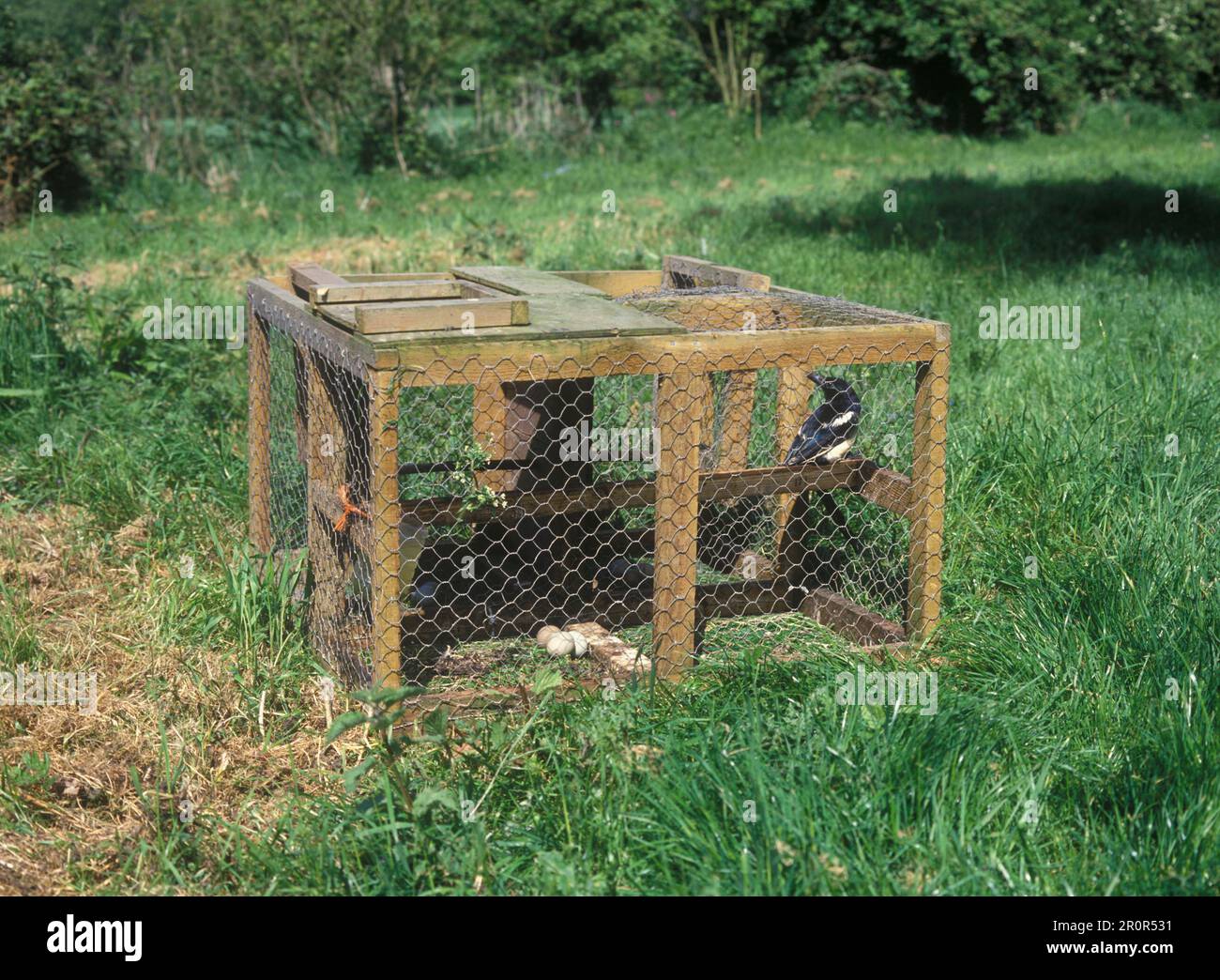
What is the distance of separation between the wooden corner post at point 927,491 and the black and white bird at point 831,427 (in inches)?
11.1

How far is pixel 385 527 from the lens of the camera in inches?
121

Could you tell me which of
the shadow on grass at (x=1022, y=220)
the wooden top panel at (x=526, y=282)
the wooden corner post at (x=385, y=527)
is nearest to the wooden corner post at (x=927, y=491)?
the wooden top panel at (x=526, y=282)

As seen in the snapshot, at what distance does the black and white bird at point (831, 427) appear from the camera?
3816 mm

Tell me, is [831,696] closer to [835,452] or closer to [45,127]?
[835,452]

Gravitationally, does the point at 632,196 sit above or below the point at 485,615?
above

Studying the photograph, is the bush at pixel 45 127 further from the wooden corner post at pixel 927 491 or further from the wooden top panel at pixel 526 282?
the wooden corner post at pixel 927 491

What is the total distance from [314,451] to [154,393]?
2.11 m

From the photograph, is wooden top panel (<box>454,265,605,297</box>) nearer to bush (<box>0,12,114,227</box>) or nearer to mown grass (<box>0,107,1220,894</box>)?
mown grass (<box>0,107,1220,894</box>)

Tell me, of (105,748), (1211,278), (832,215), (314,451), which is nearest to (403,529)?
(314,451)

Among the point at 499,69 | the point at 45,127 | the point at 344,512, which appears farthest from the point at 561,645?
the point at 499,69

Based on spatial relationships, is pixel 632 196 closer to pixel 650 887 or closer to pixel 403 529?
pixel 403 529

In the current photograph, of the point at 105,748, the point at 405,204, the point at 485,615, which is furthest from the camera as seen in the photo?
the point at 405,204

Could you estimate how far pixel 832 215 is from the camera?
9.78m

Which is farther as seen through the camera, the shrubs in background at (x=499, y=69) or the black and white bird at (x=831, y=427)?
the shrubs in background at (x=499, y=69)
